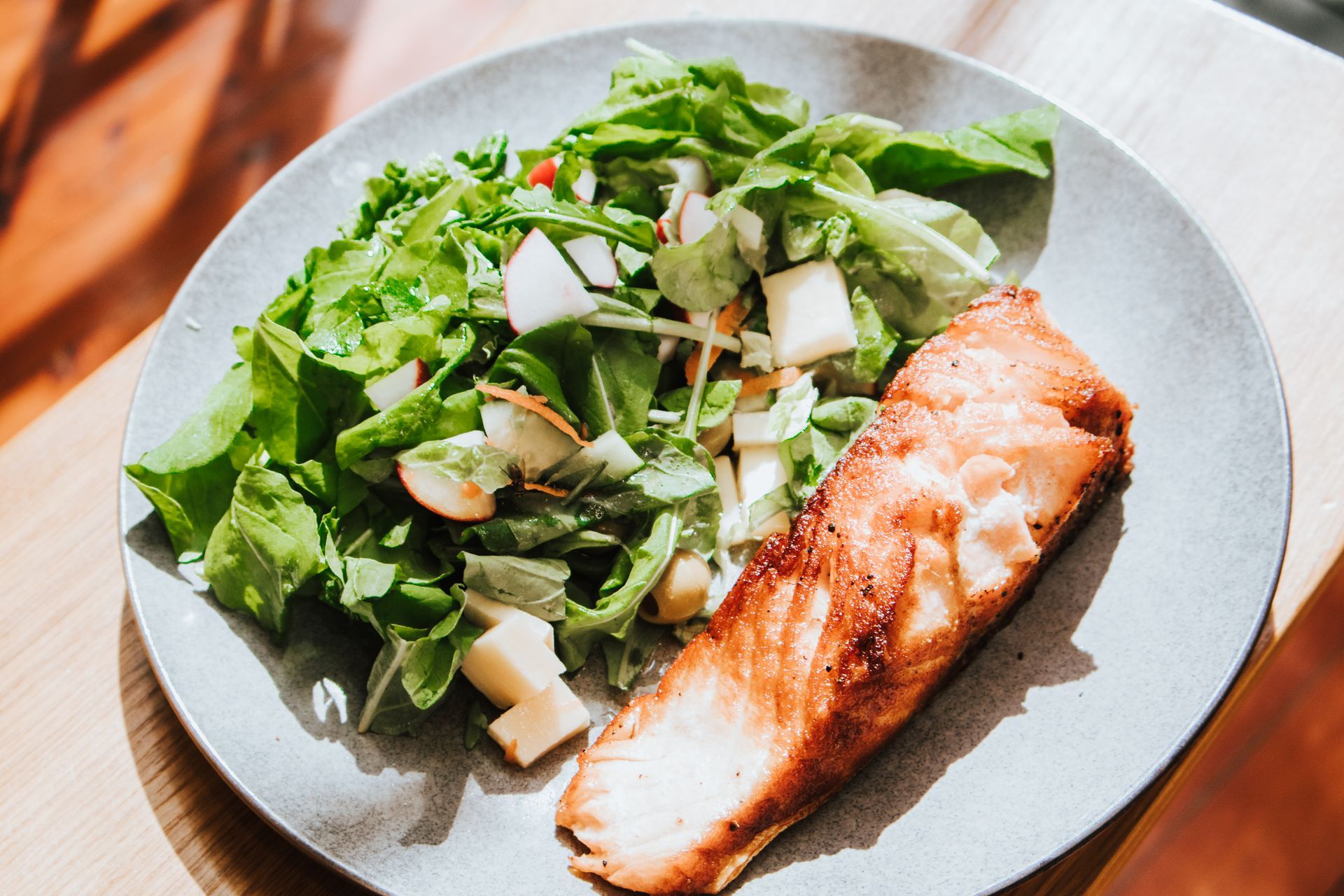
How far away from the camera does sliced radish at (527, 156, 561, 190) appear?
6.57ft

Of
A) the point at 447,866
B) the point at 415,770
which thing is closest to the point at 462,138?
the point at 415,770

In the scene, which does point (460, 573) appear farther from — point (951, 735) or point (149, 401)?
point (951, 735)

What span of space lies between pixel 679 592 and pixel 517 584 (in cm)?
27

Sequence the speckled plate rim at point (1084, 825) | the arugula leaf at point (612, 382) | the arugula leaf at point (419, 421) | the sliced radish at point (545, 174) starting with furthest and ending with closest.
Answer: the sliced radish at point (545, 174)
the arugula leaf at point (612, 382)
the arugula leaf at point (419, 421)
the speckled plate rim at point (1084, 825)

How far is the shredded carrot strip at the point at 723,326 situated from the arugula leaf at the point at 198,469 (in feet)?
2.61

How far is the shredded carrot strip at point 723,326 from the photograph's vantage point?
192 cm

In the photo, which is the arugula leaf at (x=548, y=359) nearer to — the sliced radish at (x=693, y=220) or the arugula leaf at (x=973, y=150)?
the sliced radish at (x=693, y=220)

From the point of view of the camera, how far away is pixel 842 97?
7.30 feet

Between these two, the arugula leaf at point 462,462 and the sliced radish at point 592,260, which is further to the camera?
the sliced radish at point 592,260

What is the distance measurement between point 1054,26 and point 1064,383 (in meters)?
1.19

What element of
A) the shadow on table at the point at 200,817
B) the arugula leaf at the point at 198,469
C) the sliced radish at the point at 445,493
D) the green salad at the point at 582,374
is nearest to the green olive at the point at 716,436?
the green salad at the point at 582,374

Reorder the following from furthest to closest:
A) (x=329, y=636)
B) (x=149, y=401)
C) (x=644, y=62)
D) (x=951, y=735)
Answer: (x=644, y=62) → (x=149, y=401) → (x=329, y=636) → (x=951, y=735)

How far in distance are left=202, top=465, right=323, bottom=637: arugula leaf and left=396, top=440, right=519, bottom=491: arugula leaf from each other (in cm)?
20

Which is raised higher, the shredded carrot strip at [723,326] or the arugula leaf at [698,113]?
the arugula leaf at [698,113]
